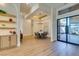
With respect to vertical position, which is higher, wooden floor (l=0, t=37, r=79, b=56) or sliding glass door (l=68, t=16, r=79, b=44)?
sliding glass door (l=68, t=16, r=79, b=44)

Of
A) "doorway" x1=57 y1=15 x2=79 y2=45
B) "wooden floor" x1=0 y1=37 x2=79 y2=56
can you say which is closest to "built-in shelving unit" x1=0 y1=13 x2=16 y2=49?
"wooden floor" x1=0 y1=37 x2=79 y2=56

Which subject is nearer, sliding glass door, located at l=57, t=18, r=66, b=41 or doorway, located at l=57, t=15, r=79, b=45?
doorway, located at l=57, t=15, r=79, b=45

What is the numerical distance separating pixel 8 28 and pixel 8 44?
829mm

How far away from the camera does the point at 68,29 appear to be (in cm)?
668

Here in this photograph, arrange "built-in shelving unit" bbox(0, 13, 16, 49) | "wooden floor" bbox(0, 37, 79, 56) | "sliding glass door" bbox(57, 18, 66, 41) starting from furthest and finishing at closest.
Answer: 1. "sliding glass door" bbox(57, 18, 66, 41)
2. "built-in shelving unit" bbox(0, 13, 16, 49)
3. "wooden floor" bbox(0, 37, 79, 56)

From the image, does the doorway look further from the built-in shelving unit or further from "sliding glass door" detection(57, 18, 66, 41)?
the built-in shelving unit

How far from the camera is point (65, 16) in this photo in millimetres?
6812

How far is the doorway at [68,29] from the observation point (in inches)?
237

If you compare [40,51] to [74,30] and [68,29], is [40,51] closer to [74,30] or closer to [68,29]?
[74,30]

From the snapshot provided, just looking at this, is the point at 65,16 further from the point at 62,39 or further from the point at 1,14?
the point at 1,14

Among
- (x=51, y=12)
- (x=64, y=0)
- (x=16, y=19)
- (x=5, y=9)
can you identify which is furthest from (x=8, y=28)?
(x=64, y=0)

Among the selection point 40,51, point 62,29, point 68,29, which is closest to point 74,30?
point 68,29

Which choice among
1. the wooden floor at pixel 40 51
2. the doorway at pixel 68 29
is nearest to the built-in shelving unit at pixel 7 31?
the wooden floor at pixel 40 51

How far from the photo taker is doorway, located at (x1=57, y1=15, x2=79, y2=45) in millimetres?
6029
